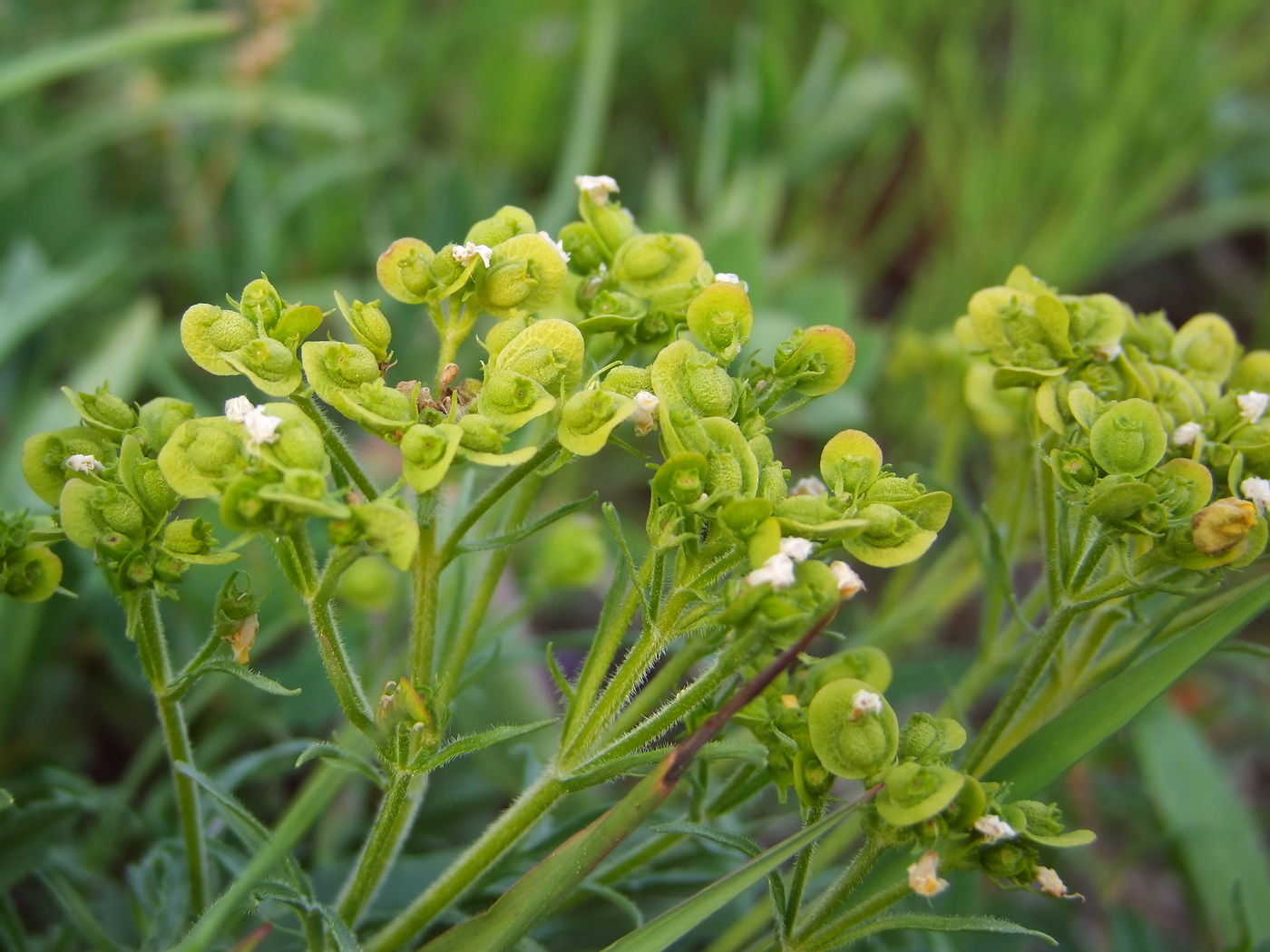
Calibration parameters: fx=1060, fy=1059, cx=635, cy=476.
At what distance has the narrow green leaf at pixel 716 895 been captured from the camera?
680 mm

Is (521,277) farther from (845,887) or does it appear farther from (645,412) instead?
(845,887)

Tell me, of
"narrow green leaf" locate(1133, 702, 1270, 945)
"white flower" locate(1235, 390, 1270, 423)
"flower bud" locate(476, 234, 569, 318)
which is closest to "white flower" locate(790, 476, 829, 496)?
"flower bud" locate(476, 234, 569, 318)

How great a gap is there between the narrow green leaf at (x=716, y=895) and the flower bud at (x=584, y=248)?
0.47m

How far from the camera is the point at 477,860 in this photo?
79 centimetres

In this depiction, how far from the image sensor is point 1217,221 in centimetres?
237

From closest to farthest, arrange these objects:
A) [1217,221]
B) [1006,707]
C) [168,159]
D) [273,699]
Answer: [1006,707] → [273,699] → [168,159] → [1217,221]

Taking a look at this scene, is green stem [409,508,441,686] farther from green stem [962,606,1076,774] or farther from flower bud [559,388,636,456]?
green stem [962,606,1076,774]

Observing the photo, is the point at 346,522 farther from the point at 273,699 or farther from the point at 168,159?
the point at 168,159

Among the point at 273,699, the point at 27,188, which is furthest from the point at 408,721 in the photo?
the point at 27,188

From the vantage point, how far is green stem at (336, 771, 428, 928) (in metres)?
0.74

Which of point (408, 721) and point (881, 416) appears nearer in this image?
point (408, 721)

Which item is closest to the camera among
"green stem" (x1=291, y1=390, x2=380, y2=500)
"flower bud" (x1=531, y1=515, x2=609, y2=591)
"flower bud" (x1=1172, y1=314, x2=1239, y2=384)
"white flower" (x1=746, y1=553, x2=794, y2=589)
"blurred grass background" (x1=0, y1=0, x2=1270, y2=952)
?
"white flower" (x1=746, y1=553, x2=794, y2=589)

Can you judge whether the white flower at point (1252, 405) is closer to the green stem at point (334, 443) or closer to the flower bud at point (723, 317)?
the flower bud at point (723, 317)

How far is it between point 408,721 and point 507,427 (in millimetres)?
210
